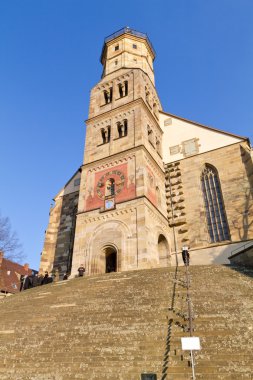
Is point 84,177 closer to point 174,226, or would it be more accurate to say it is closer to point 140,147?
point 140,147

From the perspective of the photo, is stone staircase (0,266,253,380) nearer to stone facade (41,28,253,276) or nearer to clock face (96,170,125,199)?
stone facade (41,28,253,276)

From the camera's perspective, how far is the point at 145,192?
19000 mm

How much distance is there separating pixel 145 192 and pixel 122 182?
2.23 metres

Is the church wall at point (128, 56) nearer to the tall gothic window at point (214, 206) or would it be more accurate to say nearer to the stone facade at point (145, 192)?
the stone facade at point (145, 192)

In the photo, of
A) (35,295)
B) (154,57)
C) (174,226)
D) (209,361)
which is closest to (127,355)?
(209,361)

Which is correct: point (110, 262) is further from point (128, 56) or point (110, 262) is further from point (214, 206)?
point (128, 56)

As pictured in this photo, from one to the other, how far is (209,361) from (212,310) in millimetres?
2153

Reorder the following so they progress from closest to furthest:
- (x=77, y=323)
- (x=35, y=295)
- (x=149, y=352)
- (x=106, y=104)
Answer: (x=149, y=352) < (x=77, y=323) < (x=35, y=295) < (x=106, y=104)

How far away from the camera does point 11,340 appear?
9453 mm

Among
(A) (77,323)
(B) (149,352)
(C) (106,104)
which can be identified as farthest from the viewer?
(C) (106,104)

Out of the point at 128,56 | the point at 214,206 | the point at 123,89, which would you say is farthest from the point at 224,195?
the point at 128,56

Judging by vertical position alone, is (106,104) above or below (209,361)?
above

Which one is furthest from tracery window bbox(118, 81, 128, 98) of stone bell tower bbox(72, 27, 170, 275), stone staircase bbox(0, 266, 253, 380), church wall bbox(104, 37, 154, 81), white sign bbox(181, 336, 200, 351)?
white sign bbox(181, 336, 200, 351)

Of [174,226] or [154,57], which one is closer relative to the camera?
[174,226]
